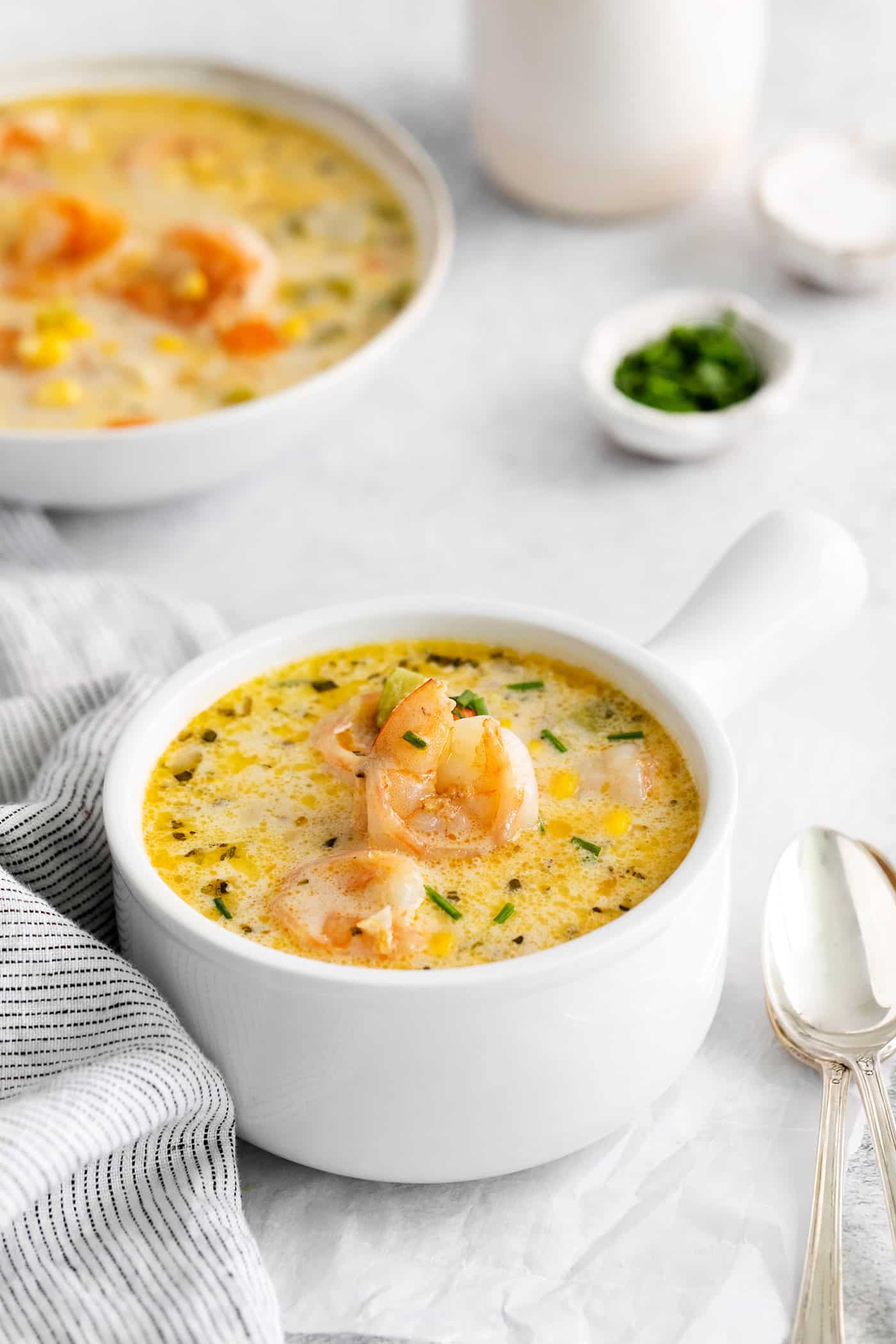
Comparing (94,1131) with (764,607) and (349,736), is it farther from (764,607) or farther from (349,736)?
(764,607)

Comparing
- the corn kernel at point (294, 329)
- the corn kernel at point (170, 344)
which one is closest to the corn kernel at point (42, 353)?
the corn kernel at point (170, 344)

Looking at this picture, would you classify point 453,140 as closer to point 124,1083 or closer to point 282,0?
point 282,0

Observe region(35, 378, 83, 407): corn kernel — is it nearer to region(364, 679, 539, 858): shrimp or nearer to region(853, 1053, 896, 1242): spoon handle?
region(364, 679, 539, 858): shrimp

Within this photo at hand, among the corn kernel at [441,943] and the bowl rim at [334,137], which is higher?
the corn kernel at [441,943]

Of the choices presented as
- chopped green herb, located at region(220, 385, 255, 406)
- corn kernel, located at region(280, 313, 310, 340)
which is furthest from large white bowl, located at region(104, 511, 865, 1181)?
corn kernel, located at region(280, 313, 310, 340)

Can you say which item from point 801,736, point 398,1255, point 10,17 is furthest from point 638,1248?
point 10,17

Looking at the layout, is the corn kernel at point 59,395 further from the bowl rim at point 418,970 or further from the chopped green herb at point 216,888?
the chopped green herb at point 216,888

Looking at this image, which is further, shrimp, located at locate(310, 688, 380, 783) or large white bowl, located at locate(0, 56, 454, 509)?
large white bowl, located at locate(0, 56, 454, 509)
